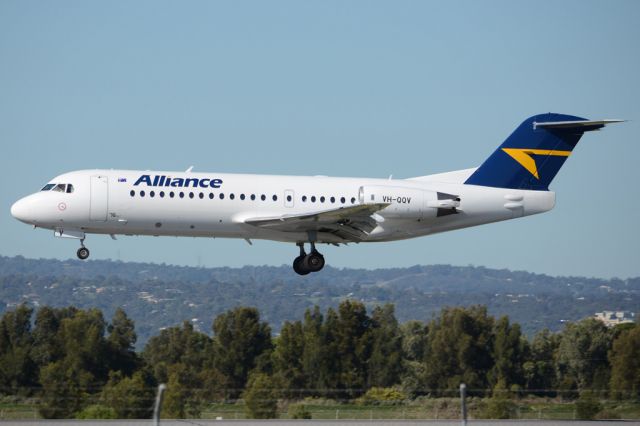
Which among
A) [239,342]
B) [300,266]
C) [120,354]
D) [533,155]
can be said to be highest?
[533,155]

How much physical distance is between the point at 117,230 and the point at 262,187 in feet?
17.2

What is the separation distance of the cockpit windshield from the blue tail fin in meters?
14.6

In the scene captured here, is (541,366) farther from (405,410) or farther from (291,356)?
(405,410)

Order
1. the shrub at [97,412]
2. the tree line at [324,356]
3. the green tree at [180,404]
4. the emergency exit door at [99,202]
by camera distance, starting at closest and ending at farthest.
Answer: the green tree at [180,404] < the shrub at [97,412] < the emergency exit door at [99,202] < the tree line at [324,356]

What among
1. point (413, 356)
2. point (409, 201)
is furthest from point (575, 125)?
point (413, 356)

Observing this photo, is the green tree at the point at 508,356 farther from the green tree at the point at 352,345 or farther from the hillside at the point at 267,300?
the hillside at the point at 267,300

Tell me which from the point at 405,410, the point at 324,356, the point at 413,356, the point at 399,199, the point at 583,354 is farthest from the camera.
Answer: the point at 413,356

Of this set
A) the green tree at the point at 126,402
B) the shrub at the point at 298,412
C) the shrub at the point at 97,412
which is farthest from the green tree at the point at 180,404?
the shrub at the point at 298,412

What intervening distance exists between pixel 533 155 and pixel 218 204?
1223 cm

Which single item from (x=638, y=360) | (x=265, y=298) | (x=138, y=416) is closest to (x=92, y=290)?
(x=265, y=298)

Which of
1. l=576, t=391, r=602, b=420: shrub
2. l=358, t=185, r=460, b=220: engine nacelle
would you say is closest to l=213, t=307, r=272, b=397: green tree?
l=358, t=185, r=460, b=220: engine nacelle

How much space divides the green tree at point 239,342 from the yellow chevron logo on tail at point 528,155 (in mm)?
26160

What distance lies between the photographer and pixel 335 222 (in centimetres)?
4025

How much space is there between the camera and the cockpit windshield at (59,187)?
3938cm
